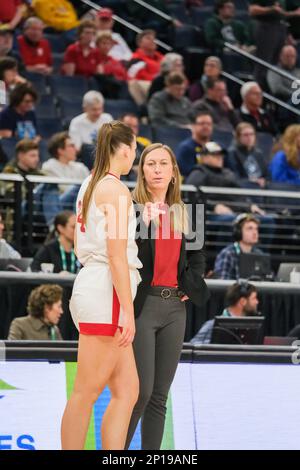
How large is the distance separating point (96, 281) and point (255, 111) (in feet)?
32.5

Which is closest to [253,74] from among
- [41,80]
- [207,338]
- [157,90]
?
[157,90]

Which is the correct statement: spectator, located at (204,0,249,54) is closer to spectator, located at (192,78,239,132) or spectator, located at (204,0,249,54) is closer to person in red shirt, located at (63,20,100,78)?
→ spectator, located at (192,78,239,132)

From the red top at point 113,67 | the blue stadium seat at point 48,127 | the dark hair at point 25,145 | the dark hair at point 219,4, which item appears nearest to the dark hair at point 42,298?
the dark hair at point 25,145

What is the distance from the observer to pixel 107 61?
1445cm

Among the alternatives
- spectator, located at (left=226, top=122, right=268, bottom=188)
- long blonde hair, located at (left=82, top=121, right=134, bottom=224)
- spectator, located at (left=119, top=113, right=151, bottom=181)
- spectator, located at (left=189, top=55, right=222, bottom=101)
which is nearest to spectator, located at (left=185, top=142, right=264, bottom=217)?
spectator, located at (left=119, top=113, right=151, bottom=181)

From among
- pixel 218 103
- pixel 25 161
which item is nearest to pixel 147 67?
pixel 218 103

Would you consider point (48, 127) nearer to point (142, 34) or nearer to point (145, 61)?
point (145, 61)

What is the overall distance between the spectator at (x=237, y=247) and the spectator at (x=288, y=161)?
81.9 inches

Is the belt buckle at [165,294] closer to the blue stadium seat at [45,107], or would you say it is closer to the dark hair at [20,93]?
the dark hair at [20,93]

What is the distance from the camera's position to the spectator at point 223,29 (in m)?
15.7

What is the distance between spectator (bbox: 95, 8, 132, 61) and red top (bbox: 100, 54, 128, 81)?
403 millimetres

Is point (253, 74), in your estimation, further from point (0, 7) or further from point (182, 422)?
point (182, 422)

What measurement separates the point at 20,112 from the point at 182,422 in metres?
6.89

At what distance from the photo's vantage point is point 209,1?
16766 millimetres
